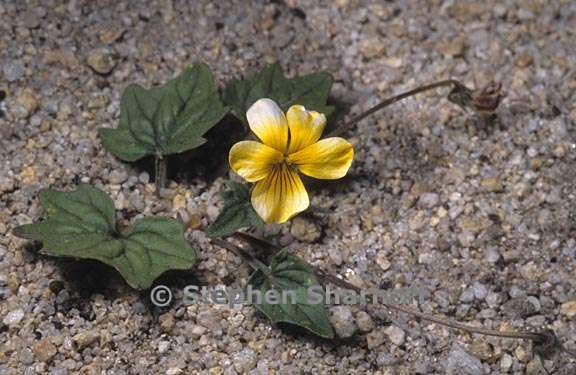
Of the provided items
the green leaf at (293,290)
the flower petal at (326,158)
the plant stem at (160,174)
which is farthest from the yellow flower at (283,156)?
the plant stem at (160,174)

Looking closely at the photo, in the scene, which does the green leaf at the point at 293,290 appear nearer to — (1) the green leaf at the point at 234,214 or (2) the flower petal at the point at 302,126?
(1) the green leaf at the point at 234,214

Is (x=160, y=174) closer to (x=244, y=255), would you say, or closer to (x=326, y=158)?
(x=244, y=255)

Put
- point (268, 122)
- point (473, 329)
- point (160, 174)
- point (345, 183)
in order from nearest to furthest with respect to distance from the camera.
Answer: point (268, 122) → point (473, 329) → point (160, 174) → point (345, 183)

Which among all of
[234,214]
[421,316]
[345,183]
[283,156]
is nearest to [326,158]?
[283,156]

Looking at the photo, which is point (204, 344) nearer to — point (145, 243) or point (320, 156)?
point (145, 243)

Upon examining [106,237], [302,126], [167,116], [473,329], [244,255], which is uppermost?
[302,126]

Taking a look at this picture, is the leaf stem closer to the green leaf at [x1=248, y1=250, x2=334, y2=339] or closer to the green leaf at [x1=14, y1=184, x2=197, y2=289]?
the green leaf at [x1=248, y1=250, x2=334, y2=339]
